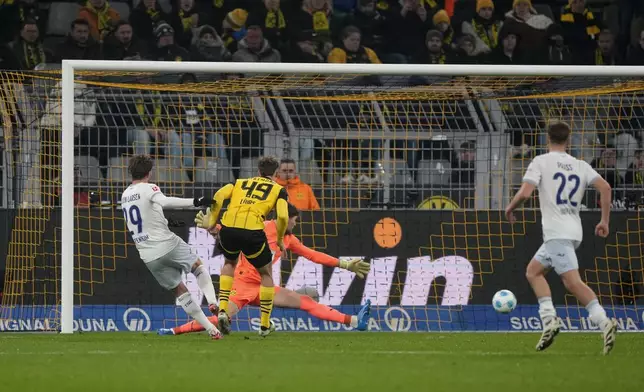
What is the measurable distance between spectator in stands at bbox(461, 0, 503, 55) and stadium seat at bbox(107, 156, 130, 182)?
6.74 metres

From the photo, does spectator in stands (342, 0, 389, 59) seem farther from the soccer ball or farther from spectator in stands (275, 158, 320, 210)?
the soccer ball

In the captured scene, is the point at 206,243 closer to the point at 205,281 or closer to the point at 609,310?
the point at 205,281

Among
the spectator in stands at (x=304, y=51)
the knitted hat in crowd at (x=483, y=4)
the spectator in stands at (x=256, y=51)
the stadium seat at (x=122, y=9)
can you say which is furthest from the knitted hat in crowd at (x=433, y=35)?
the stadium seat at (x=122, y=9)

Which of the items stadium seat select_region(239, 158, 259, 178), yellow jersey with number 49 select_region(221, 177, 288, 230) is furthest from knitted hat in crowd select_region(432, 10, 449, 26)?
yellow jersey with number 49 select_region(221, 177, 288, 230)

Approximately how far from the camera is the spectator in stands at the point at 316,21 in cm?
1922

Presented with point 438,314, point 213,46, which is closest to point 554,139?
point 438,314

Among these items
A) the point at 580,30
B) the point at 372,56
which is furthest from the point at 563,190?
the point at 580,30

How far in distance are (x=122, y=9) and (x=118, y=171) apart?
15.9 feet

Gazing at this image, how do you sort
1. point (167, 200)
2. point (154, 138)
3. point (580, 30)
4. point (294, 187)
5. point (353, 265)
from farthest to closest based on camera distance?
1. point (580, 30)
2. point (154, 138)
3. point (294, 187)
4. point (353, 265)
5. point (167, 200)

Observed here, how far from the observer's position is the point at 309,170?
1556 centimetres

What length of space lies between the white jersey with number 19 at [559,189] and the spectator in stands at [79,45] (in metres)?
9.78

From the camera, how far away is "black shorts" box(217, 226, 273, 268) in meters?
11.8

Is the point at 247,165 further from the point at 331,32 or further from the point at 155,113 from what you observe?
the point at 331,32

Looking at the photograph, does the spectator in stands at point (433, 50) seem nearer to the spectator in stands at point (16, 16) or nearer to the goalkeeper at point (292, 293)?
the spectator in stands at point (16, 16)
